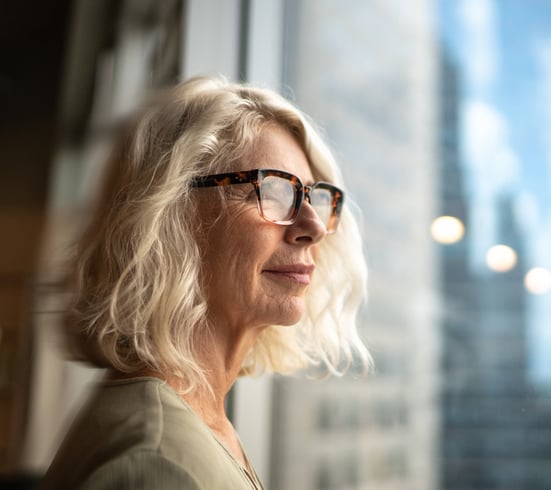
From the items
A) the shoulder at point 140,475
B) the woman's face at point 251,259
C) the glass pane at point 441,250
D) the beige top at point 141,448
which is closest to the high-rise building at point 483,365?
the glass pane at point 441,250

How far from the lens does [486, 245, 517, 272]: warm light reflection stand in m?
1.31

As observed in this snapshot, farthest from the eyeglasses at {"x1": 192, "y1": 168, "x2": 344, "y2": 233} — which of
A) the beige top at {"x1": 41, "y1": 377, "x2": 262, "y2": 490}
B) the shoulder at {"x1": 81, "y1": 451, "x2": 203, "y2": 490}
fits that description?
the shoulder at {"x1": 81, "y1": 451, "x2": 203, "y2": 490}

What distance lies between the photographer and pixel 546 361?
1.24 meters

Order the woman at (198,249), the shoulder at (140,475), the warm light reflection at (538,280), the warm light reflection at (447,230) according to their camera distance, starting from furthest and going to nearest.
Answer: the warm light reflection at (447,230), the warm light reflection at (538,280), the woman at (198,249), the shoulder at (140,475)

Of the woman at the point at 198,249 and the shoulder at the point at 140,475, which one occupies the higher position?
the woman at the point at 198,249

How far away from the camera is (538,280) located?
1257 millimetres

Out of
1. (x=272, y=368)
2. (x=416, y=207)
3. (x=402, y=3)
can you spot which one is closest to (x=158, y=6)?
(x=402, y=3)

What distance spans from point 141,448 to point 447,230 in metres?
0.94

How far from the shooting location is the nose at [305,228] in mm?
1076

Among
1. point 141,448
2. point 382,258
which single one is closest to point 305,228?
point 141,448

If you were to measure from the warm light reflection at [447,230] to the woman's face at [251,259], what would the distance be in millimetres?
474

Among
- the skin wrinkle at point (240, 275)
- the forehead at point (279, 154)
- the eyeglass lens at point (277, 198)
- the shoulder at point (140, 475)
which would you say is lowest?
the shoulder at point (140, 475)

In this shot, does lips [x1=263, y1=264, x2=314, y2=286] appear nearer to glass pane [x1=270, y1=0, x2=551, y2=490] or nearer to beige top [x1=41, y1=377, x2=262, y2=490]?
beige top [x1=41, y1=377, x2=262, y2=490]

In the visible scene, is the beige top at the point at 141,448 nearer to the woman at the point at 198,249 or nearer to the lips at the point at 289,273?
the woman at the point at 198,249
